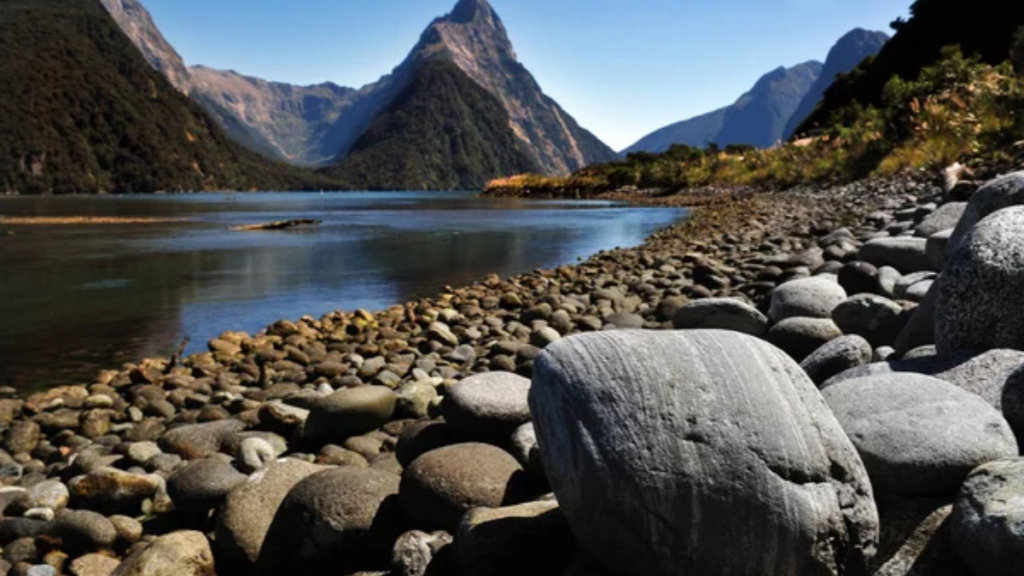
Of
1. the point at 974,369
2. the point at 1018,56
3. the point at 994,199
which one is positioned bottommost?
the point at 974,369

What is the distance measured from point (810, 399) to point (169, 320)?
10.4 meters

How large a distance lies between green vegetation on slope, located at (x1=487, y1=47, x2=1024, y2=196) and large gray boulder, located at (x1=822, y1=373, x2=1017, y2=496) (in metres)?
11.3

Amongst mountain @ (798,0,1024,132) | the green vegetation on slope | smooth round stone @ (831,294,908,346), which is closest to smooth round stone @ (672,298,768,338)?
smooth round stone @ (831,294,908,346)

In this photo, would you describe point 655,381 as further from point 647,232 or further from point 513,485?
point 647,232

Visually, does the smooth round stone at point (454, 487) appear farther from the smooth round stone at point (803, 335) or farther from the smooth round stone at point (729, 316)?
the smooth round stone at point (729, 316)

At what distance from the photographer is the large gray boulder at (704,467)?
199 centimetres

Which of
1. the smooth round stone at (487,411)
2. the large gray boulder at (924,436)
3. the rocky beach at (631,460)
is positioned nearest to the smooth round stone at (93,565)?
the rocky beach at (631,460)

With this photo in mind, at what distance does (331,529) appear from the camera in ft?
9.70

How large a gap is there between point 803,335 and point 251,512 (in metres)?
3.37

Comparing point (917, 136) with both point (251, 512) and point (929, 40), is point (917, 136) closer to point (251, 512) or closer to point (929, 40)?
Result: point (251, 512)

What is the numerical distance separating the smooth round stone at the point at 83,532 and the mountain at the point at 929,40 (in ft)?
152

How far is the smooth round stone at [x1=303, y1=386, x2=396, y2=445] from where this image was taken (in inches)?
182

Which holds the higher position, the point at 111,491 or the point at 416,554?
the point at 416,554

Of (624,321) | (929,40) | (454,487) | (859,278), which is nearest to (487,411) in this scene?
(454,487)
